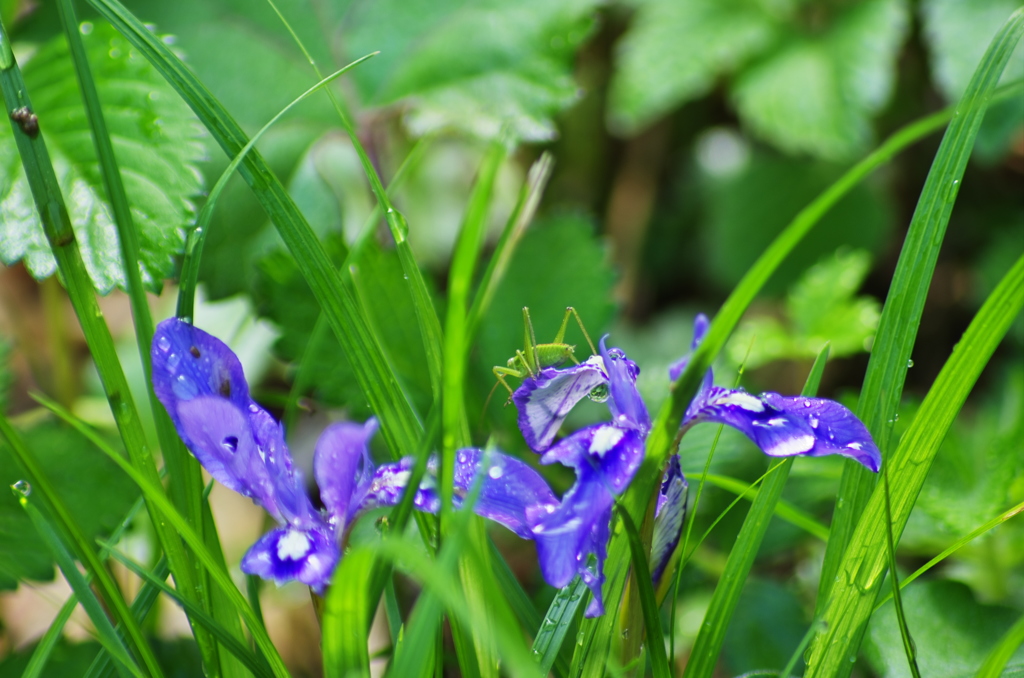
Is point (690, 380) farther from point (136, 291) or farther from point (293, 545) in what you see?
point (136, 291)

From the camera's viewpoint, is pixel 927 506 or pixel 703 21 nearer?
pixel 927 506

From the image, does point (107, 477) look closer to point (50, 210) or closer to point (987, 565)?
point (50, 210)

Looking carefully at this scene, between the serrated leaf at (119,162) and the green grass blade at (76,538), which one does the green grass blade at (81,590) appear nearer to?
the green grass blade at (76,538)

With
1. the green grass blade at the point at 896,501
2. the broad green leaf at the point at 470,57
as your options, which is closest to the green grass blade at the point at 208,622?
the green grass blade at the point at 896,501

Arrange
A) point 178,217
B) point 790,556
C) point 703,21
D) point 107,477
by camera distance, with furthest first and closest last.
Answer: point 703,21 → point 790,556 → point 107,477 → point 178,217

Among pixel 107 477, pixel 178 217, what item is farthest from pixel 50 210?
pixel 107 477

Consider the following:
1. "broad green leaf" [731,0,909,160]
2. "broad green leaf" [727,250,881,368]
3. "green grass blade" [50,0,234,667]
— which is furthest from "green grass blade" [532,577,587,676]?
"broad green leaf" [731,0,909,160]

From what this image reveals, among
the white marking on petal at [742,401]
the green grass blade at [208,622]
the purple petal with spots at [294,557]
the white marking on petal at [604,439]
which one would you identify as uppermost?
the white marking on petal at [742,401]
